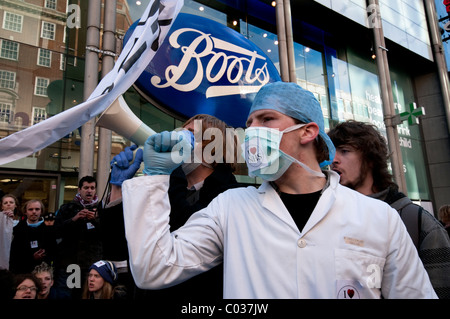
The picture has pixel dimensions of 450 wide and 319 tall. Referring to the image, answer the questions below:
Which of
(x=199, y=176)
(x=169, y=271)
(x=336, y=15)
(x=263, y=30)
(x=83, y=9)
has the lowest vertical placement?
(x=169, y=271)

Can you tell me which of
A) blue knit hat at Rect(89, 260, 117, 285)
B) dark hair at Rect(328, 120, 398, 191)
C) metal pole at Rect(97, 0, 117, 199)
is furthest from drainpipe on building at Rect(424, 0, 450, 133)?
blue knit hat at Rect(89, 260, 117, 285)

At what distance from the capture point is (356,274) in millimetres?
1132

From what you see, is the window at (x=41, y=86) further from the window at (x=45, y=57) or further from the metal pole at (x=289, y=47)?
the metal pole at (x=289, y=47)

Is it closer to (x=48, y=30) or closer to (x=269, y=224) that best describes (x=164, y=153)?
(x=269, y=224)

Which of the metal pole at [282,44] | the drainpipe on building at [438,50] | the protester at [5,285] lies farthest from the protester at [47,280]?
the drainpipe on building at [438,50]

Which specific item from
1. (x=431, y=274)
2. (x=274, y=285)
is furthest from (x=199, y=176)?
(x=431, y=274)

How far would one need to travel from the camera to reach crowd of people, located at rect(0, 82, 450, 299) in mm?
1130

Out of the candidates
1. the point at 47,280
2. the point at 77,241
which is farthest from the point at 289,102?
the point at 47,280

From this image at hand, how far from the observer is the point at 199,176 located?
189 centimetres

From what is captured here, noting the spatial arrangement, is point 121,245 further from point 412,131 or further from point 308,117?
point 412,131

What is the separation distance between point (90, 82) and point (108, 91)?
12.8 feet

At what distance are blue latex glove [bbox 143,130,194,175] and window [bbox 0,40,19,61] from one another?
6.29m

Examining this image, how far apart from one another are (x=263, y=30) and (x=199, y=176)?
892cm

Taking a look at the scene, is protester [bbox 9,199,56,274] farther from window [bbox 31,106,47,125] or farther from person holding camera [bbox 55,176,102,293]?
window [bbox 31,106,47,125]
